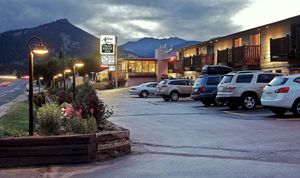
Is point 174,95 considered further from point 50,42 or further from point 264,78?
point 50,42

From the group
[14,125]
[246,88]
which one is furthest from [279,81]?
[14,125]

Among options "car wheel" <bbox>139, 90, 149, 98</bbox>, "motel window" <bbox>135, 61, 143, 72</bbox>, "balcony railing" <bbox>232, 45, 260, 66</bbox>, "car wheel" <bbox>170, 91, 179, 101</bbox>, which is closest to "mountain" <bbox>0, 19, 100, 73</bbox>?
"motel window" <bbox>135, 61, 143, 72</bbox>

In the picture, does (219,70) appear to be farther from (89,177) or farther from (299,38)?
(89,177)

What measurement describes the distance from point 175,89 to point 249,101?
14030 millimetres

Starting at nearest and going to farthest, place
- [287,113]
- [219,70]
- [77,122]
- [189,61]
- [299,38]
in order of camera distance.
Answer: [77,122]
[287,113]
[299,38]
[219,70]
[189,61]

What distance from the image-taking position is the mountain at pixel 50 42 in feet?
426

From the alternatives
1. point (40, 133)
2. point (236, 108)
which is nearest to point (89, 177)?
point (40, 133)

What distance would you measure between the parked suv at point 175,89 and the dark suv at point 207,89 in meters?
8.31

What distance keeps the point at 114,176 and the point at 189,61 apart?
146ft

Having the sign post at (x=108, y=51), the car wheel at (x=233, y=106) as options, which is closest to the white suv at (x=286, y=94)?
the car wheel at (x=233, y=106)

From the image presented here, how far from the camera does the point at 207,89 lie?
91.7ft

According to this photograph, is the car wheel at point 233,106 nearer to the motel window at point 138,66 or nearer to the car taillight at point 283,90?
the car taillight at point 283,90

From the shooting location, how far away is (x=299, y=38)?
1142 inches

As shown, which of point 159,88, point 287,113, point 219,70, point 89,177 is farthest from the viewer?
point 159,88
